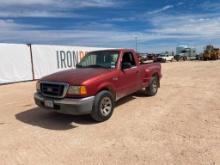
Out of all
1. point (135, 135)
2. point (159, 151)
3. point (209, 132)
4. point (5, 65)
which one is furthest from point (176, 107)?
point (5, 65)

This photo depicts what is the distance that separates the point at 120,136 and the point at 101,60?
2.82 m

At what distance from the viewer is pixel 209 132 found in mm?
5328

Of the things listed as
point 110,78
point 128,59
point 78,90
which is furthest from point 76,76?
point 128,59

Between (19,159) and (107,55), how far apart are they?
4.07m

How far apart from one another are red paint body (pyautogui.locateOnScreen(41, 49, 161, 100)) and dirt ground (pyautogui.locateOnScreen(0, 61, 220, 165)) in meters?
0.71

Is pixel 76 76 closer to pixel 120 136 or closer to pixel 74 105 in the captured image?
pixel 74 105

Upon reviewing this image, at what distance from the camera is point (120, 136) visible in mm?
5219

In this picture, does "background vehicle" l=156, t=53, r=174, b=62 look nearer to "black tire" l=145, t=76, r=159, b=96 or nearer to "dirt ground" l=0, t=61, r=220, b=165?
"black tire" l=145, t=76, r=159, b=96

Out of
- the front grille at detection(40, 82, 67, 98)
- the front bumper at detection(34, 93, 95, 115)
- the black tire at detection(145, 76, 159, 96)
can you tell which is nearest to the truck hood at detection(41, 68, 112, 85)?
the front grille at detection(40, 82, 67, 98)

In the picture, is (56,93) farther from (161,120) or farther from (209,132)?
(209,132)

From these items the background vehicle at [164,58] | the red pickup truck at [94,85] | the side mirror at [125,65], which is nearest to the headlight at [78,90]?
the red pickup truck at [94,85]

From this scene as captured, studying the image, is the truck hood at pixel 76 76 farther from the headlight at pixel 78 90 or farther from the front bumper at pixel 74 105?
the front bumper at pixel 74 105

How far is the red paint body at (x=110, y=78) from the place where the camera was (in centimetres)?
591

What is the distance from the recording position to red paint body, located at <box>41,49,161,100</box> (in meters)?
5.91
